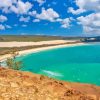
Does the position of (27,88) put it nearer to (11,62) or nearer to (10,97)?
(10,97)

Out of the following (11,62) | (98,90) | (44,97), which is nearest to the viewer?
(44,97)

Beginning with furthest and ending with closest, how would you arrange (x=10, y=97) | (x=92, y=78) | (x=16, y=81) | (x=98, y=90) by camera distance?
(x=92, y=78) < (x=98, y=90) < (x=16, y=81) < (x=10, y=97)

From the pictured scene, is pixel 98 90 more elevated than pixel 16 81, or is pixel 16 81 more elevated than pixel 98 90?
pixel 16 81

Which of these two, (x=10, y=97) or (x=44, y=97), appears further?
(x=44, y=97)

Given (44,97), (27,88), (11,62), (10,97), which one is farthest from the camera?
(11,62)

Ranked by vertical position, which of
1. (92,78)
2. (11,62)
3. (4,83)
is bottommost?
(92,78)

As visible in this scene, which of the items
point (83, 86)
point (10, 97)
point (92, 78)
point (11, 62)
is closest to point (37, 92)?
point (10, 97)

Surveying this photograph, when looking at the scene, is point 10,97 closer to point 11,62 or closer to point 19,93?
point 19,93

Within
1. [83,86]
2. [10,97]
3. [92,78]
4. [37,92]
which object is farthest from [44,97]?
[92,78]

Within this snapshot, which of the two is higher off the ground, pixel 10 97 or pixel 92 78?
pixel 10 97
